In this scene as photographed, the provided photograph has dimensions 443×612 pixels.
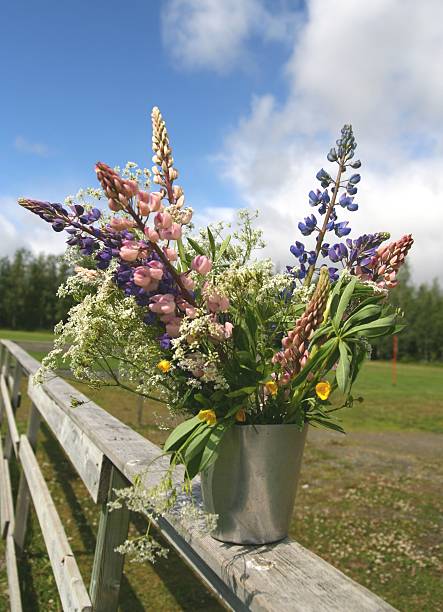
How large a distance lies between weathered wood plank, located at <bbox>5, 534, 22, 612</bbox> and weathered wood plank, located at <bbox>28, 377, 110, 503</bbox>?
3.44ft

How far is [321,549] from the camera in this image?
4777mm

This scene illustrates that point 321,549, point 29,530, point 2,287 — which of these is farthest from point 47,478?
point 2,287

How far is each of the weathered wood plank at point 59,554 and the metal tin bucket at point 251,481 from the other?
2.75 ft

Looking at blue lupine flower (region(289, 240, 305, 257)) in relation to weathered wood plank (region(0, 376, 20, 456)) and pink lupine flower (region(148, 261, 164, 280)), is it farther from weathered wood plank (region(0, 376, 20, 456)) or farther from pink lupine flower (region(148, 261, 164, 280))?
weathered wood plank (region(0, 376, 20, 456))

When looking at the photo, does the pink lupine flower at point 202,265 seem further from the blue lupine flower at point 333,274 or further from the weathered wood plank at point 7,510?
the weathered wood plank at point 7,510

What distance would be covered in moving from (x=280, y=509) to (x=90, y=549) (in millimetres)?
3868

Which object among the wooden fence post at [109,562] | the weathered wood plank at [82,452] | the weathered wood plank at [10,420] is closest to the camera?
the wooden fence post at [109,562]

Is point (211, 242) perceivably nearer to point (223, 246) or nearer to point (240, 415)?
point (223, 246)

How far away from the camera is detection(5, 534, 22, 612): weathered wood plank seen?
3.23m

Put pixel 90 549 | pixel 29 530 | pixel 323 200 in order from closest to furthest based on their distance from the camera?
pixel 323 200 < pixel 90 549 < pixel 29 530

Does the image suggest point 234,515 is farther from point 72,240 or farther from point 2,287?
point 2,287

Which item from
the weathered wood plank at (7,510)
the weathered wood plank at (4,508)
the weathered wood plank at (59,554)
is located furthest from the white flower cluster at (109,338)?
the weathered wood plank at (4,508)

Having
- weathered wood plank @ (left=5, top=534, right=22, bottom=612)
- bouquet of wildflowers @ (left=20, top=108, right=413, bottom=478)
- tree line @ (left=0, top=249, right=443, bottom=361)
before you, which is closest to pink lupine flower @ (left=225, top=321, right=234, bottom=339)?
bouquet of wildflowers @ (left=20, top=108, right=413, bottom=478)

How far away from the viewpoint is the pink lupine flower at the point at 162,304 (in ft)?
3.75
